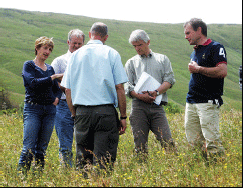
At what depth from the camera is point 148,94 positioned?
461 centimetres

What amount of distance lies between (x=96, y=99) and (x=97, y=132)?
0.41 meters

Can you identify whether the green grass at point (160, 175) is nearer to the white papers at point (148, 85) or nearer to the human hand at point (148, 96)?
the human hand at point (148, 96)

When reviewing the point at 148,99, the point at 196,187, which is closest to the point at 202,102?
the point at 148,99

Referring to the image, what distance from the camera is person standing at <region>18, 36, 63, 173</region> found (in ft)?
13.6

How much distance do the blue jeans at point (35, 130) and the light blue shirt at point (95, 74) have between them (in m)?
1.00

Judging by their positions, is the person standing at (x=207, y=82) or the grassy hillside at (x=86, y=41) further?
the grassy hillside at (x=86, y=41)

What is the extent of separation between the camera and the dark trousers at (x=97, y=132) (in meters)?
3.34

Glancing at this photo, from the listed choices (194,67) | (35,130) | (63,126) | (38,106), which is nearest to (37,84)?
(38,106)

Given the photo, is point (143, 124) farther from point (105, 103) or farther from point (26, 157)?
point (26, 157)

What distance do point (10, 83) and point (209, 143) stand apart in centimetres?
1824

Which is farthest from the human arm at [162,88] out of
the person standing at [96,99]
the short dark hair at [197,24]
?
the person standing at [96,99]

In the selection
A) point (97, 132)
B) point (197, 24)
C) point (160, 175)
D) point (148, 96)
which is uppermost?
point (197, 24)

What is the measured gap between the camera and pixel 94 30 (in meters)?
3.56

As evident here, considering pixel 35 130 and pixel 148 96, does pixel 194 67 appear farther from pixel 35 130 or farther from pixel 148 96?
pixel 35 130
